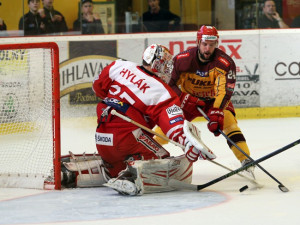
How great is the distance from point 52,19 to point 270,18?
8.54ft

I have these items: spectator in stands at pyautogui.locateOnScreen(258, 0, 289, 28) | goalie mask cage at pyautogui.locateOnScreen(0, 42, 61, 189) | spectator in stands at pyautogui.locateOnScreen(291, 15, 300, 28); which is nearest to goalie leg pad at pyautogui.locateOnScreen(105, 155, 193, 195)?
goalie mask cage at pyautogui.locateOnScreen(0, 42, 61, 189)

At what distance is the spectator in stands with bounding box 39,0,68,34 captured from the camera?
8906 mm

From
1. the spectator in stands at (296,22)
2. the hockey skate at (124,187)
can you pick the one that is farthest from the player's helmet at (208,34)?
the spectator in stands at (296,22)

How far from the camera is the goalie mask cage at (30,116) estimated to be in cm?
473

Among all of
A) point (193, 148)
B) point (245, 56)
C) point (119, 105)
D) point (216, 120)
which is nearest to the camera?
point (193, 148)

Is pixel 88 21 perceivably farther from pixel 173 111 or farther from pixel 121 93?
pixel 173 111

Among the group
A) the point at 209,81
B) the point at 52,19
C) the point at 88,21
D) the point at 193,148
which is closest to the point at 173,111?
the point at 193,148

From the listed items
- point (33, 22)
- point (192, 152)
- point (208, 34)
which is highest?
point (33, 22)

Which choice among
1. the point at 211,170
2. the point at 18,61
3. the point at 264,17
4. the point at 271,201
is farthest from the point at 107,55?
the point at 271,201

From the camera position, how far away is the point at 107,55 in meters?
8.85

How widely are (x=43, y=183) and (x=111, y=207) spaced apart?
793 millimetres

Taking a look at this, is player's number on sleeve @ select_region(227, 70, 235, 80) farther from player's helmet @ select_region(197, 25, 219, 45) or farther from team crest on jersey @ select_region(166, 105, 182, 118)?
team crest on jersey @ select_region(166, 105, 182, 118)

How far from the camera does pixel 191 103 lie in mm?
5465

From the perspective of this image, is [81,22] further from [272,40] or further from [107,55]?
[272,40]
